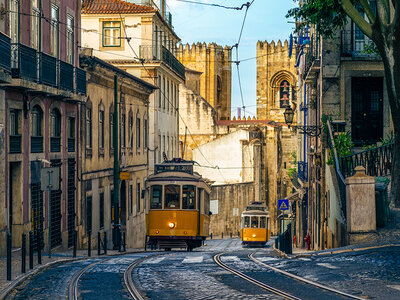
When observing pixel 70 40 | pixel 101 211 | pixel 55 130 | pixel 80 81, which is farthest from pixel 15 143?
pixel 101 211

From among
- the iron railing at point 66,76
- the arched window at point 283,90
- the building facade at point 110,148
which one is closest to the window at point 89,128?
the building facade at point 110,148

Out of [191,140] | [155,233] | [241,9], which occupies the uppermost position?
[241,9]

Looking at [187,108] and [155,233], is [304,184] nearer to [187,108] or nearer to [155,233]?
[155,233]

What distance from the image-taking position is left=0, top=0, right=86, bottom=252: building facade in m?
19.7

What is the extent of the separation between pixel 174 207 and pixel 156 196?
0.81 meters

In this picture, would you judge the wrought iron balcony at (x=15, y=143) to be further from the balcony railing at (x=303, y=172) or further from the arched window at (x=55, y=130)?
the balcony railing at (x=303, y=172)

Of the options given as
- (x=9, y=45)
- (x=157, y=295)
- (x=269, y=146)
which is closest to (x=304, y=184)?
(x=9, y=45)

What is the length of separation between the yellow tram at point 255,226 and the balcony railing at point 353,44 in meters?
20.5

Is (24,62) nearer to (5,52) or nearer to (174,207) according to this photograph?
(5,52)

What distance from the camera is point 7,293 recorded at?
11938 millimetres

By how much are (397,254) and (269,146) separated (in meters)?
51.2

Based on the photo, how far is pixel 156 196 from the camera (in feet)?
87.5

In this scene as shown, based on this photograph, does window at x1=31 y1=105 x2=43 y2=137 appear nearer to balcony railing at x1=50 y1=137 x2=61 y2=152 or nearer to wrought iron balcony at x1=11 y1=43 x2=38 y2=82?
balcony railing at x1=50 y1=137 x2=61 y2=152

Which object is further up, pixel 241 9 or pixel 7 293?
pixel 241 9
